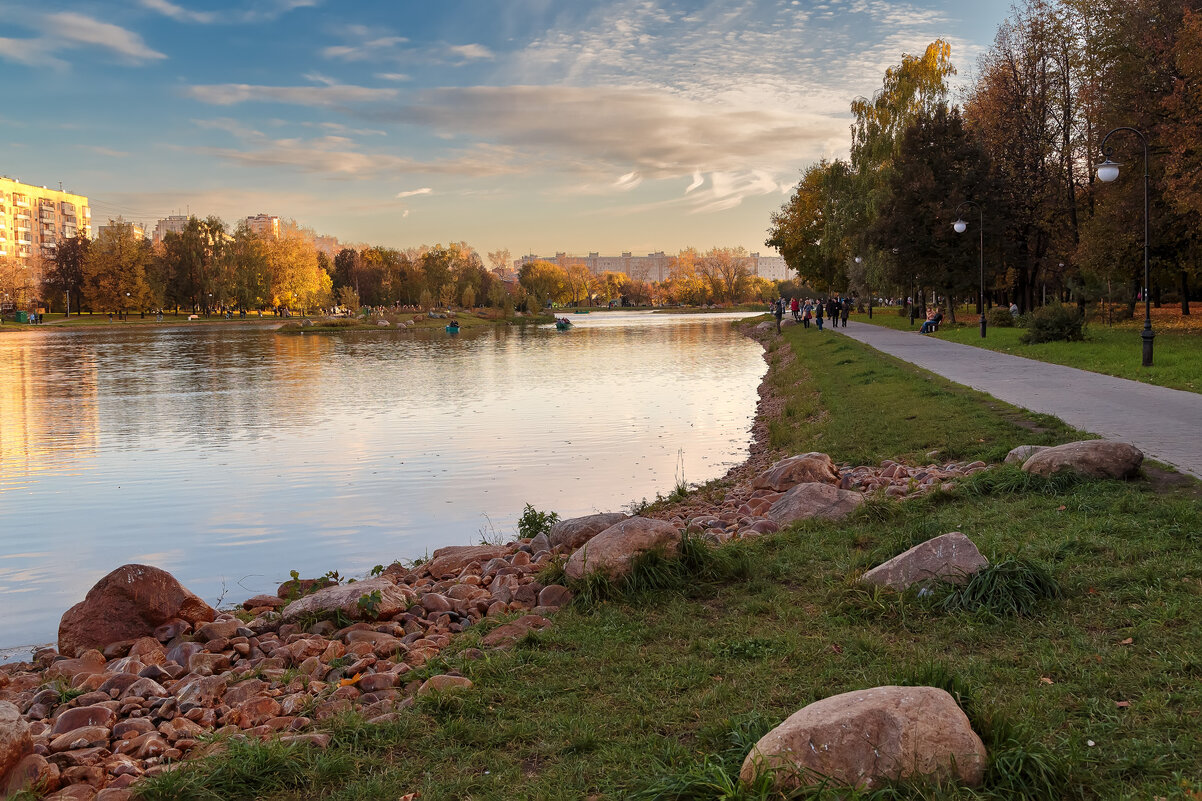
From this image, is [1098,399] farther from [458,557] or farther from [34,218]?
[34,218]

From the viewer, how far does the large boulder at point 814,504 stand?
8.43 metres

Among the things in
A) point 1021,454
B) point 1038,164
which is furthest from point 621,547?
point 1038,164

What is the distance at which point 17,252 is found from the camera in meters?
142

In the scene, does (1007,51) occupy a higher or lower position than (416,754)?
higher

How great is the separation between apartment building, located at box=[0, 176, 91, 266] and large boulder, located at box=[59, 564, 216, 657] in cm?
14676

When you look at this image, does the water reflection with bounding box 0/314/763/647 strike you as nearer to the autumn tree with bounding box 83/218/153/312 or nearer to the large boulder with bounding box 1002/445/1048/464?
the large boulder with bounding box 1002/445/1048/464

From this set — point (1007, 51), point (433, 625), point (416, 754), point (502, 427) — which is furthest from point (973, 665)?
point (1007, 51)

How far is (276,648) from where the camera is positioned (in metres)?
6.38

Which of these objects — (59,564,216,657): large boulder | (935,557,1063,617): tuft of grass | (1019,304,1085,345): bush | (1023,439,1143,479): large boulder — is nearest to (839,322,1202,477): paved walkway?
(1023,439,1143,479): large boulder

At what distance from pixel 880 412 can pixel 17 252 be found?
163m

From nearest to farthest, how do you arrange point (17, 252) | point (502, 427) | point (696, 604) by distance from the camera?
point (696, 604), point (502, 427), point (17, 252)

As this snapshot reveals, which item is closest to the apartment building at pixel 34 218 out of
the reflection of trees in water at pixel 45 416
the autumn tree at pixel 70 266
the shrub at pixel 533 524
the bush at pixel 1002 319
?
the autumn tree at pixel 70 266

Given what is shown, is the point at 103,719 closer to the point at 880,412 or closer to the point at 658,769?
the point at 658,769

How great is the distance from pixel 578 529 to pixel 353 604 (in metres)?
2.47
